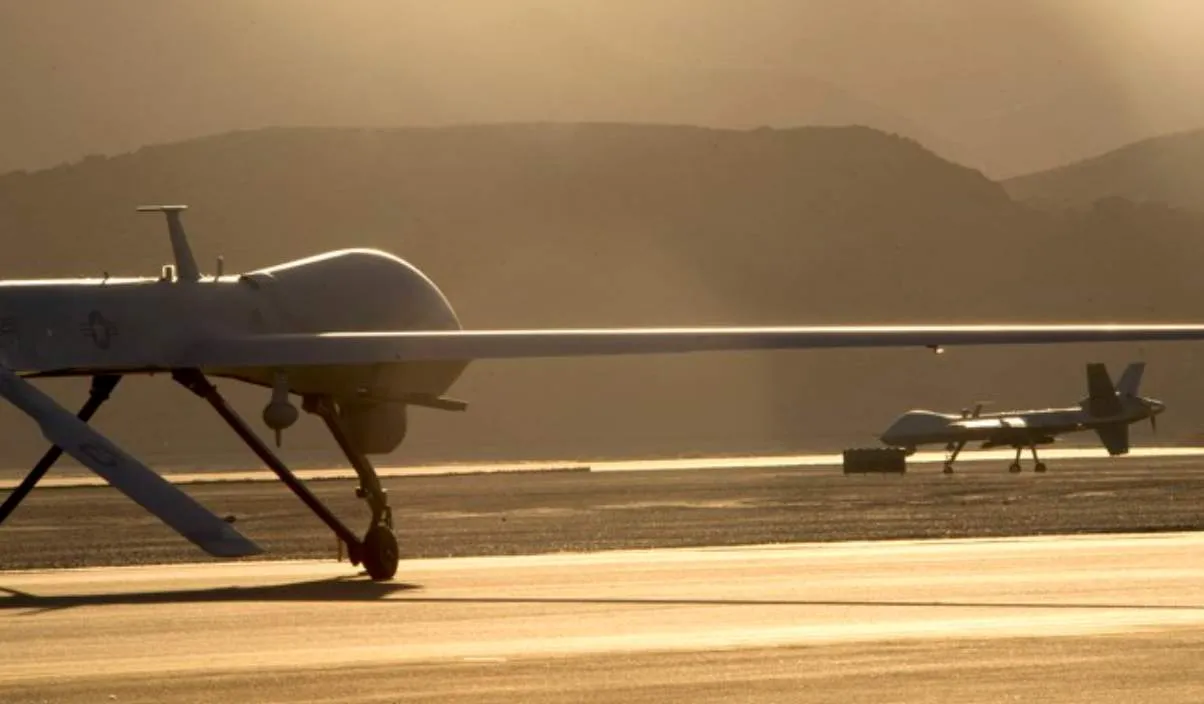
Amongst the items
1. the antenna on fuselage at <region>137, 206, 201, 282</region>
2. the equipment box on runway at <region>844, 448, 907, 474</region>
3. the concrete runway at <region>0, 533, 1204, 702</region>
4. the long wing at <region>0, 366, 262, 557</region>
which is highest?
the antenna on fuselage at <region>137, 206, 201, 282</region>

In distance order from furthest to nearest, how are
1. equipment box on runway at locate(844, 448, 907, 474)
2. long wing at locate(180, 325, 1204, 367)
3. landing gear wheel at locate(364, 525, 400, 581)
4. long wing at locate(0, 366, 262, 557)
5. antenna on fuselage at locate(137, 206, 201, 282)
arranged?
equipment box on runway at locate(844, 448, 907, 474) < landing gear wheel at locate(364, 525, 400, 581) < antenna on fuselage at locate(137, 206, 201, 282) < long wing at locate(180, 325, 1204, 367) < long wing at locate(0, 366, 262, 557)

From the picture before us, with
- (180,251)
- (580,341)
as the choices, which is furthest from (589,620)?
(180,251)

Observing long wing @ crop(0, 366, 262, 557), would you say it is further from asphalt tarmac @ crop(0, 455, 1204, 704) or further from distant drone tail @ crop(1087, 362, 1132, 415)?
distant drone tail @ crop(1087, 362, 1132, 415)

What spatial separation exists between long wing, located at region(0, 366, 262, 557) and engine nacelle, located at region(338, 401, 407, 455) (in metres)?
5.91

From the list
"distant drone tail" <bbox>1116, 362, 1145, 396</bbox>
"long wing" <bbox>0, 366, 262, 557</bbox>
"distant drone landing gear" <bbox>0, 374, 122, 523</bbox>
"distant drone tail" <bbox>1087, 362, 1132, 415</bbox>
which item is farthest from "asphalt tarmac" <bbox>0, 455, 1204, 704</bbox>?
"distant drone tail" <bbox>1116, 362, 1145, 396</bbox>

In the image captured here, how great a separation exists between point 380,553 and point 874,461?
2957 inches

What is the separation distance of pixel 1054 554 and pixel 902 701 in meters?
16.3

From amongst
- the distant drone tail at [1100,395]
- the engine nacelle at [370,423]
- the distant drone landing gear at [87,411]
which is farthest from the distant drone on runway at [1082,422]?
the distant drone landing gear at [87,411]

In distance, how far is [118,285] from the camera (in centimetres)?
2742

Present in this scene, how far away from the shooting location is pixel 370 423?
101ft

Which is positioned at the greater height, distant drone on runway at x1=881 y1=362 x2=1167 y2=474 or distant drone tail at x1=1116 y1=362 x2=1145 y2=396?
distant drone tail at x1=1116 y1=362 x2=1145 y2=396

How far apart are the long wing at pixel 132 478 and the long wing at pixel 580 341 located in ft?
8.35

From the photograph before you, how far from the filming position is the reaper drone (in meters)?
A: 26.3

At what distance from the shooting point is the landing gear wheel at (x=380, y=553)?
99.1ft
